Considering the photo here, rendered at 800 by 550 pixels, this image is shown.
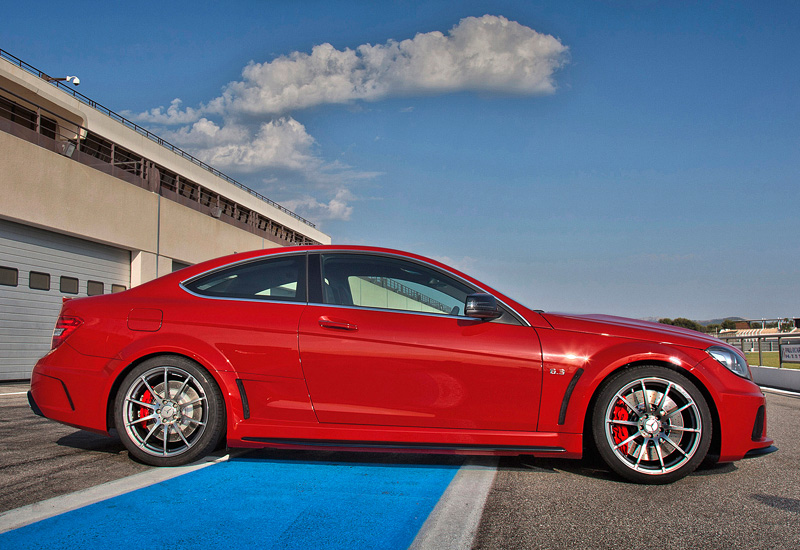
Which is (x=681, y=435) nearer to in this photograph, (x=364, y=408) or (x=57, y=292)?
(x=364, y=408)

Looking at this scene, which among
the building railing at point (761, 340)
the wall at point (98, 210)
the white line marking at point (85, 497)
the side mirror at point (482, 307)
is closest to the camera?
the white line marking at point (85, 497)

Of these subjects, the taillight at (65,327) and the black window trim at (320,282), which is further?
the taillight at (65,327)

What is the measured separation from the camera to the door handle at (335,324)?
3.73 metres

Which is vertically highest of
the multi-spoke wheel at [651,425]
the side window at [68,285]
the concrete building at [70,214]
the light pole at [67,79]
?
the light pole at [67,79]

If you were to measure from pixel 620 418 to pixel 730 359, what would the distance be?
2.71 ft

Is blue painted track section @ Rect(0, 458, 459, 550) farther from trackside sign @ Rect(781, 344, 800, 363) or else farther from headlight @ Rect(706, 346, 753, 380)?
trackside sign @ Rect(781, 344, 800, 363)

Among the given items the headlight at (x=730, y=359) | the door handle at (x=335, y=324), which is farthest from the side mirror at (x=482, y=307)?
the headlight at (x=730, y=359)

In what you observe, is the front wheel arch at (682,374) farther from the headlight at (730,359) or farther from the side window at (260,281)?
the side window at (260,281)

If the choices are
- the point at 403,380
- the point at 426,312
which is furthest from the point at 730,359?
the point at 403,380

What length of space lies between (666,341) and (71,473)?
3.72 meters

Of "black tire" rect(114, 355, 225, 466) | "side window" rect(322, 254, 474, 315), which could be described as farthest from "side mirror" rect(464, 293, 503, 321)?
"black tire" rect(114, 355, 225, 466)

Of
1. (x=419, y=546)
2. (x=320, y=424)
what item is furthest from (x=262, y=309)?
(x=419, y=546)

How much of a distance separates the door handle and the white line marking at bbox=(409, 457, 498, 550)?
1.11 m

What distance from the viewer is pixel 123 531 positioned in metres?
2.57
